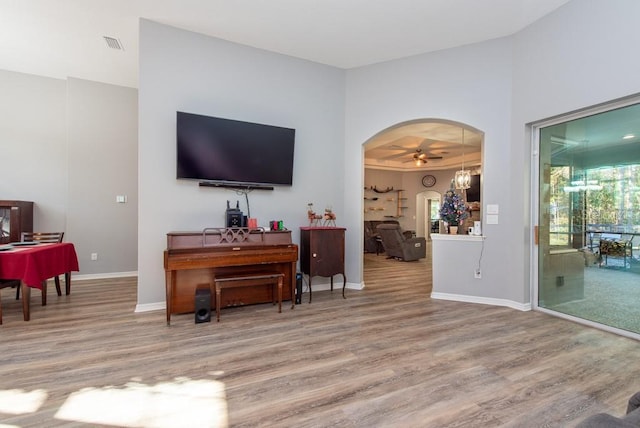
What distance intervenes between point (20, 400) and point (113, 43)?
4.35 meters

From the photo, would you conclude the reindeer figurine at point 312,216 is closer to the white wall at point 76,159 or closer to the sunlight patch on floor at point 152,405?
the sunlight patch on floor at point 152,405

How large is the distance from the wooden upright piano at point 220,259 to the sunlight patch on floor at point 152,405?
4.17 ft

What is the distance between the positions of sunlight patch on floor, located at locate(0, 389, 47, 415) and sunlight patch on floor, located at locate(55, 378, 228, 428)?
0.18 m

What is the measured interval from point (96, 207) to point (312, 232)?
4141 mm

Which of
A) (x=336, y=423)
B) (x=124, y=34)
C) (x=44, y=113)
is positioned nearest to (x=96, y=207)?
(x=44, y=113)

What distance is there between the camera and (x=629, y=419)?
978 mm

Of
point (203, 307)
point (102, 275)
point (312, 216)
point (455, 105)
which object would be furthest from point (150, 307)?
point (455, 105)

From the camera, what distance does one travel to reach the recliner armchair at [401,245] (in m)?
7.75

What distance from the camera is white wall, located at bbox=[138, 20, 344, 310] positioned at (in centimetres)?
373

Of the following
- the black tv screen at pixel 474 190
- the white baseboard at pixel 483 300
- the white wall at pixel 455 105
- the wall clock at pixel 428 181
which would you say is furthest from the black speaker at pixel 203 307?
the wall clock at pixel 428 181

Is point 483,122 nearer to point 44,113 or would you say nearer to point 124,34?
point 124,34

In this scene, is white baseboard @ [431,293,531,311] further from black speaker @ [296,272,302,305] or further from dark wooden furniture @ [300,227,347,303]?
black speaker @ [296,272,302,305]

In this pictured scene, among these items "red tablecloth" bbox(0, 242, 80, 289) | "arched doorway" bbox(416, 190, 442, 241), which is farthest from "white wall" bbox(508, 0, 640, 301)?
"arched doorway" bbox(416, 190, 442, 241)

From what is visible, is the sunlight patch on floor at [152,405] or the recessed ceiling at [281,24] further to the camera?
the recessed ceiling at [281,24]
